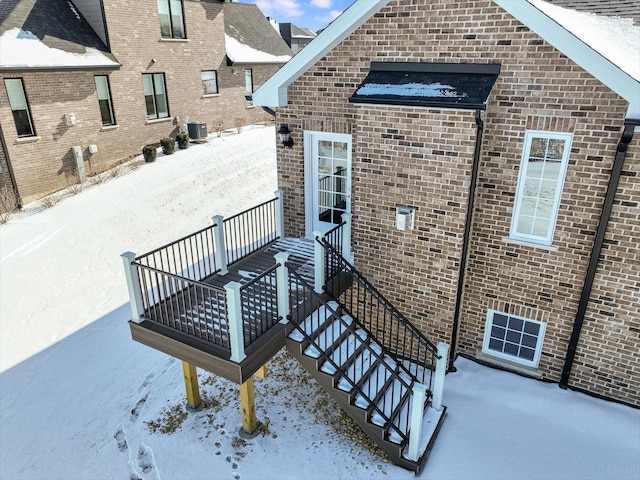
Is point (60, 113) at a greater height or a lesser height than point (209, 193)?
greater

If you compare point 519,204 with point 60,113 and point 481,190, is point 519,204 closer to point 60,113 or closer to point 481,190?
point 481,190

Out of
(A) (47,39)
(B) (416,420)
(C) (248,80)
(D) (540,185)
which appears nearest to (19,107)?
(A) (47,39)

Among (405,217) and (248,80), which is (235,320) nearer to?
(405,217)

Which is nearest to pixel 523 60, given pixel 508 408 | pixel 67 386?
pixel 508 408

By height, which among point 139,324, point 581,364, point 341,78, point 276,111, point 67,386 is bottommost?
point 67,386

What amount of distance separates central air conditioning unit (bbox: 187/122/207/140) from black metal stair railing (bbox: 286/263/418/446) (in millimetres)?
15846

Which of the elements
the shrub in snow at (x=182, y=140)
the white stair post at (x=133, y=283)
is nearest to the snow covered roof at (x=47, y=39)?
the shrub in snow at (x=182, y=140)

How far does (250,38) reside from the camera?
27.3 meters

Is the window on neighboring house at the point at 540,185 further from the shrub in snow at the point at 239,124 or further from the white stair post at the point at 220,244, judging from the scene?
the shrub in snow at the point at 239,124

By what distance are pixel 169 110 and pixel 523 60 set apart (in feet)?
58.2

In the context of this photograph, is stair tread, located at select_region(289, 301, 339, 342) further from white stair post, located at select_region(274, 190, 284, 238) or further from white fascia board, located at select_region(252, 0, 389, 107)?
white fascia board, located at select_region(252, 0, 389, 107)

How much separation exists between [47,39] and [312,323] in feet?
51.3

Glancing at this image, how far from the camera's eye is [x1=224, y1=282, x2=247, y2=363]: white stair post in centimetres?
575

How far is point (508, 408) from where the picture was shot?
282 inches
